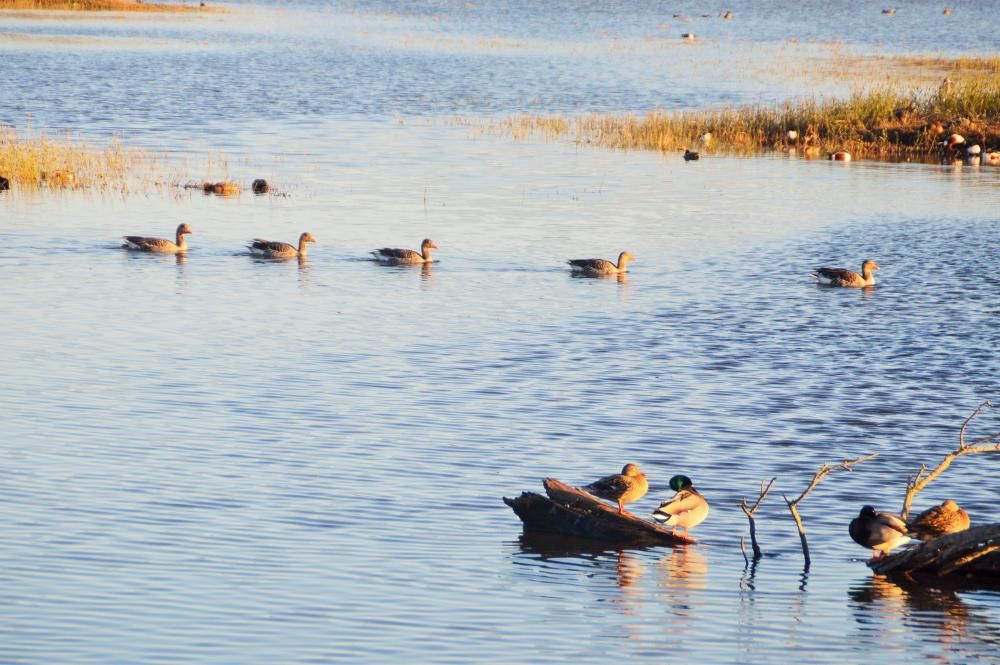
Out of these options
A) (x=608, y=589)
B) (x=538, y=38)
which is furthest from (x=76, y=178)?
(x=538, y=38)

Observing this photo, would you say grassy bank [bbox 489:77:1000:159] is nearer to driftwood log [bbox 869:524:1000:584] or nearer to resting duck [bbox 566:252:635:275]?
resting duck [bbox 566:252:635:275]

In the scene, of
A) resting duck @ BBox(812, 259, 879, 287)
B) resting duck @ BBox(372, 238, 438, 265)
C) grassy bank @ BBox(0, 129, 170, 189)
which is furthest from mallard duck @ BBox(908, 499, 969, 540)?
grassy bank @ BBox(0, 129, 170, 189)

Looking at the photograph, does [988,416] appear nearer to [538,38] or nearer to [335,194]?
[335,194]

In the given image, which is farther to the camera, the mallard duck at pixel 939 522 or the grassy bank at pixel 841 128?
the grassy bank at pixel 841 128

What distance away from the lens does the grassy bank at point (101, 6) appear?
95.8 m

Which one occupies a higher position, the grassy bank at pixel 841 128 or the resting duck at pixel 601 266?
the grassy bank at pixel 841 128

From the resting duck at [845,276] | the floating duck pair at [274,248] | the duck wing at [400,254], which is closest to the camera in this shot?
the resting duck at [845,276]

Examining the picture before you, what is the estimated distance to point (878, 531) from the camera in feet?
40.8

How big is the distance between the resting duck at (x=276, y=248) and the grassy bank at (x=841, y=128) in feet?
65.4

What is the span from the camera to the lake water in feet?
36.4

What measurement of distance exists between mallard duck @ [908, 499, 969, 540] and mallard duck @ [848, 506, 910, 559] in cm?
50

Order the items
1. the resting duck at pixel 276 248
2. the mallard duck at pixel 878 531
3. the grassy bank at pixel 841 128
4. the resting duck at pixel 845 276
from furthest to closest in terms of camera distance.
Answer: the grassy bank at pixel 841 128 < the resting duck at pixel 276 248 < the resting duck at pixel 845 276 < the mallard duck at pixel 878 531

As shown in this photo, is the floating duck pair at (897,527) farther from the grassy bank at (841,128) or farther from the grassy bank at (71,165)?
the grassy bank at (841,128)

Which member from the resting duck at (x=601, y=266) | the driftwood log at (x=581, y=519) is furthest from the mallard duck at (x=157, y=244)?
the driftwood log at (x=581, y=519)
